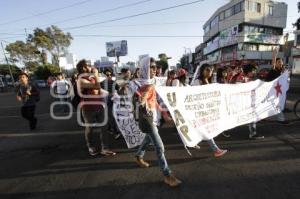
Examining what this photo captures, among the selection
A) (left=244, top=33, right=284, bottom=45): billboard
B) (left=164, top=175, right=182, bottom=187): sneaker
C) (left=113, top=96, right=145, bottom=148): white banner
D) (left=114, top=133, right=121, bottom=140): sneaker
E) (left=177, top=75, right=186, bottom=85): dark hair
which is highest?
(left=244, top=33, right=284, bottom=45): billboard

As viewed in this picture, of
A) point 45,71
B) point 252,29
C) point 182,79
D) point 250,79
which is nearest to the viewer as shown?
point 182,79

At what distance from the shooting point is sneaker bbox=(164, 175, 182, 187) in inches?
156

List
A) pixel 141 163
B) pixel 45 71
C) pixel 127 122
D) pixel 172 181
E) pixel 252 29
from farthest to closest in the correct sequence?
1. pixel 45 71
2. pixel 252 29
3. pixel 127 122
4. pixel 141 163
5. pixel 172 181

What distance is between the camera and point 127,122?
580 centimetres

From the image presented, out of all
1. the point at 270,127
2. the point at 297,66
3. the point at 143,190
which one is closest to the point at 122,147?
the point at 143,190

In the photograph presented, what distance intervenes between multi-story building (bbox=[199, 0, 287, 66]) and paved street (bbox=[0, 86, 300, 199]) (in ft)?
128

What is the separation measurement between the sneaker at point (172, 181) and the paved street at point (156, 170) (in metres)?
0.08

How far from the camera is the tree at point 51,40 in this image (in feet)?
183

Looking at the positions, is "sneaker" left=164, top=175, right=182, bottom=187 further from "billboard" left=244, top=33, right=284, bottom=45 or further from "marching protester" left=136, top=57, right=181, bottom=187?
"billboard" left=244, top=33, right=284, bottom=45

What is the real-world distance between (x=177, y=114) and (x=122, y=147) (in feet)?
6.12

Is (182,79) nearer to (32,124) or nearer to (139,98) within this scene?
(139,98)

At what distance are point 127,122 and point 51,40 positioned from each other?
56.8m

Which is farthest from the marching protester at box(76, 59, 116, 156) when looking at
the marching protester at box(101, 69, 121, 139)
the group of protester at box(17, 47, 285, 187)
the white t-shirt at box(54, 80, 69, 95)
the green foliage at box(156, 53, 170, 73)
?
the white t-shirt at box(54, 80, 69, 95)

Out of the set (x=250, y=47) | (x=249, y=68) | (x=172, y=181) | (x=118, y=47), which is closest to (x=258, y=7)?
(x=250, y=47)
